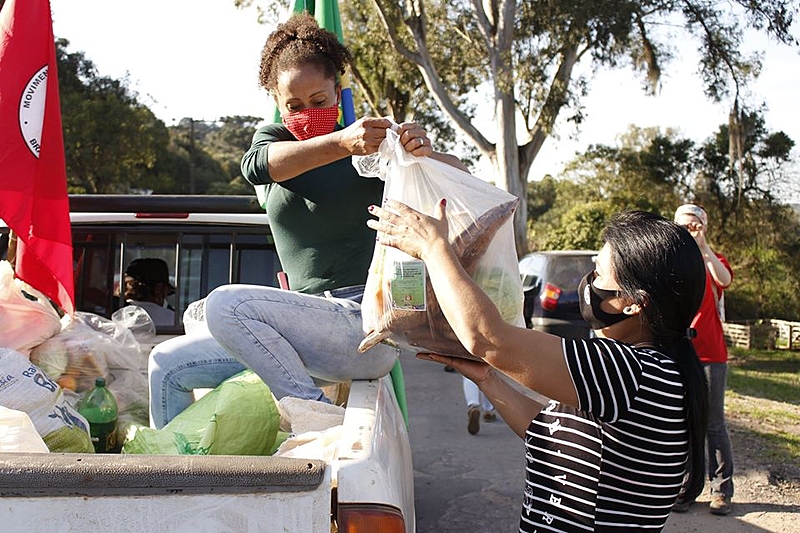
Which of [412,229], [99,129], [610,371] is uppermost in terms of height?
[99,129]

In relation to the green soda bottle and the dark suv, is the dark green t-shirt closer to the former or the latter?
the green soda bottle

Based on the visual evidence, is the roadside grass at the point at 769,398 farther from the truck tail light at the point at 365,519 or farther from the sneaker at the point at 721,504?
the truck tail light at the point at 365,519

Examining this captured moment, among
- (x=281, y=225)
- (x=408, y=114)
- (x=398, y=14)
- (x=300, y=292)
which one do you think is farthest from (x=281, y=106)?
(x=408, y=114)

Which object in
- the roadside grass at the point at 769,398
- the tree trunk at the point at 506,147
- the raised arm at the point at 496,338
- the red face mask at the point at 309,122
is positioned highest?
the tree trunk at the point at 506,147

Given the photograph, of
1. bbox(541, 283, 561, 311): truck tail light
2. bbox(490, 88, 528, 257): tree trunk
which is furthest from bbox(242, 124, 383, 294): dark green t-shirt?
bbox(490, 88, 528, 257): tree trunk

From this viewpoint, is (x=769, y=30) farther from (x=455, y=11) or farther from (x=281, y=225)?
(x=281, y=225)

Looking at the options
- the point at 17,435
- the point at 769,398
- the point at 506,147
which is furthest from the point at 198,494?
the point at 506,147

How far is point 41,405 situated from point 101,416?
0.42m

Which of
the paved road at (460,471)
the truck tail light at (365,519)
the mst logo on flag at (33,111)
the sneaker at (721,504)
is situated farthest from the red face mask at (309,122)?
the sneaker at (721,504)

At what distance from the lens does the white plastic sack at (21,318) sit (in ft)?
10.1

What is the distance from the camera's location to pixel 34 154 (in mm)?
3680

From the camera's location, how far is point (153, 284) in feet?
12.8

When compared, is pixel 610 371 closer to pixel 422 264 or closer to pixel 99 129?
pixel 422 264

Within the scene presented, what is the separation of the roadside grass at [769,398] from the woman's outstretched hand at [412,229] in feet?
18.9
